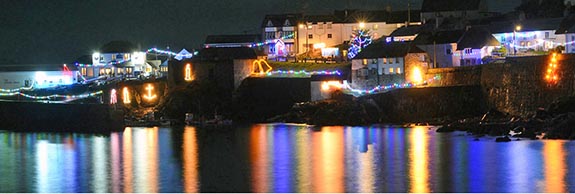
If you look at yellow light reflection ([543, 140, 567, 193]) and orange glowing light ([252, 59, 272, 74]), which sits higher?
orange glowing light ([252, 59, 272, 74])

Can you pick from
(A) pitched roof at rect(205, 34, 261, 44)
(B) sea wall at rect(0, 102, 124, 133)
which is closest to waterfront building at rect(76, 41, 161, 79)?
(A) pitched roof at rect(205, 34, 261, 44)

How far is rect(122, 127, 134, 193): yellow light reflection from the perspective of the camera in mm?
23672

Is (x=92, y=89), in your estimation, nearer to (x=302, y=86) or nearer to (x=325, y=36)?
(x=302, y=86)

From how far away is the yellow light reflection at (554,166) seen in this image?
21875mm

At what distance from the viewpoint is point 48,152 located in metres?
31.9

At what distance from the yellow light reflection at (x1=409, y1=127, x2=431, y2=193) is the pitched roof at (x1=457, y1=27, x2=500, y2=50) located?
8.90 meters

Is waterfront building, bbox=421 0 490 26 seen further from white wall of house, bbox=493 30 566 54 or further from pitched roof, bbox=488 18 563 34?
white wall of house, bbox=493 30 566 54

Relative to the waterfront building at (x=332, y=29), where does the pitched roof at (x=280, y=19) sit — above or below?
above

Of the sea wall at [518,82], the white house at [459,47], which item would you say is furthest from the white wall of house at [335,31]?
the sea wall at [518,82]

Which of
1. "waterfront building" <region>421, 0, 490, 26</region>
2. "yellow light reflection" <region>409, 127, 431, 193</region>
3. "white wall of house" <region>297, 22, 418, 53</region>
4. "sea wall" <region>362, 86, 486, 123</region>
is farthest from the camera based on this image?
"white wall of house" <region>297, 22, 418, 53</region>

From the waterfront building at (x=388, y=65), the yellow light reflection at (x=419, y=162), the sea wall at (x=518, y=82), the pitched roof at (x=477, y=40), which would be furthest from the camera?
the pitched roof at (x=477, y=40)

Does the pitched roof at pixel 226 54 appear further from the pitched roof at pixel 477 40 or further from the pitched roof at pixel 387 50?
the pitched roof at pixel 477 40

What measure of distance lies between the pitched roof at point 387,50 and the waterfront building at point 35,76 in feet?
64.4

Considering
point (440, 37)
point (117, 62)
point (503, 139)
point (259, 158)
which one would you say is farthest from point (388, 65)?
point (117, 62)
